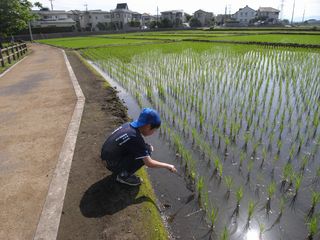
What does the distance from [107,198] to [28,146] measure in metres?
1.99

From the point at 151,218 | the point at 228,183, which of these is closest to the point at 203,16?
the point at 228,183

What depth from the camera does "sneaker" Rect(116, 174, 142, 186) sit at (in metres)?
3.09

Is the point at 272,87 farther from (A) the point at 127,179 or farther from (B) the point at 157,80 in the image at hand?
(A) the point at 127,179

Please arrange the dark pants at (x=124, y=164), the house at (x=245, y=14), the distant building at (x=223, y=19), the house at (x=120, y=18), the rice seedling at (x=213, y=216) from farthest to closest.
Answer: the house at (x=245, y=14) < the distant building at (x=223, y=19) < the house at (x=120, y=18) < the dark pants at (x=124, y=164) < the rice seedling at (x=213, y=216)

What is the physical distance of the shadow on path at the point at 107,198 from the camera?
275cm

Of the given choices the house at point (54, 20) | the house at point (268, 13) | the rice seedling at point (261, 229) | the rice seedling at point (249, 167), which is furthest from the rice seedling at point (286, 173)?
the house at point (268, 13)

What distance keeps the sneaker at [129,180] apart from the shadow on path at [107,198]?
60 mm

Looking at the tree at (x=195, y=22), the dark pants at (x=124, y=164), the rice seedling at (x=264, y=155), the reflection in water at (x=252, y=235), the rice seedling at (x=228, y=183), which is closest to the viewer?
the reflection in water at (x=252, y=235)

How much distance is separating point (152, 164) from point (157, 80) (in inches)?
242

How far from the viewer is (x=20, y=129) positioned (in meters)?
4.94

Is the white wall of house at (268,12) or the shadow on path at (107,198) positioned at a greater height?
the white wall of house at (268,12)

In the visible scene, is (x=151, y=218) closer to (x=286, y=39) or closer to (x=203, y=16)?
(x=286, y=39)

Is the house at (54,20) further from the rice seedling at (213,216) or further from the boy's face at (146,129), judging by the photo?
the rice seedling at (213,216)

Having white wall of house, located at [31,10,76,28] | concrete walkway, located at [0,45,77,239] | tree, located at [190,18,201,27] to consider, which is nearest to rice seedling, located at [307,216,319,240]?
concrete walkway, located at [0,45,77,239]
